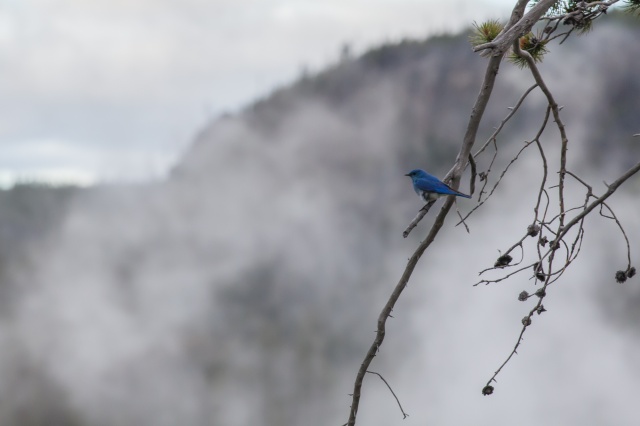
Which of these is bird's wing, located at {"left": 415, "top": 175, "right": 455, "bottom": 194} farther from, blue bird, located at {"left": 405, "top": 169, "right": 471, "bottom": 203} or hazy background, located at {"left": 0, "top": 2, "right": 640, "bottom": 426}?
hazy background, located at {"left": 0, "top": 2, "right": 640, "bottom": 426}

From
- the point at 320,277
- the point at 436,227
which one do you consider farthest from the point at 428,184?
the point at 320,277

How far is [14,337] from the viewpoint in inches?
5802

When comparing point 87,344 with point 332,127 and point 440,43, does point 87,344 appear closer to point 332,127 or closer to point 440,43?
point 332,127

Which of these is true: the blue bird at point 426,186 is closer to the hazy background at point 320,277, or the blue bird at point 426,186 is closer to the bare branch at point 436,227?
the bare branch at point 436,227

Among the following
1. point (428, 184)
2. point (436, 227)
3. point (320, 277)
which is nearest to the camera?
point (436, 227)

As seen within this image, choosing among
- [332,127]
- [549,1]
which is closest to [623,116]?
[332,127]

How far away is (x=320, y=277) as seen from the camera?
15850 cm

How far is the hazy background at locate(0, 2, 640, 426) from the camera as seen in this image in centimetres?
13425

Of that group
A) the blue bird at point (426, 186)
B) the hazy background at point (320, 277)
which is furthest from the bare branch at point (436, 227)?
the hazy background at point (320, 277)

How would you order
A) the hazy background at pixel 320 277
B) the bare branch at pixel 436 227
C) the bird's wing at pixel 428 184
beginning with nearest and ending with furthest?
the bare branch at pixel 436 227, the bird's wing at pixel 428 184, the hazy background at pixel 320 277

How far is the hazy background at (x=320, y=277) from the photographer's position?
13425 centimetres

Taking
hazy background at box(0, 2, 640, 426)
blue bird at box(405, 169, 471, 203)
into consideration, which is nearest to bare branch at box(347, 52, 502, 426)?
blue bird at box(405, 169, 471, 203)

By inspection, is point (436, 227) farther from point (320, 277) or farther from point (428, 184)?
point (320, 277)

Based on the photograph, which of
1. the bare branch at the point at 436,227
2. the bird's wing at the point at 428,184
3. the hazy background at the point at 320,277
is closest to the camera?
the bare branch at the point at 436,227
